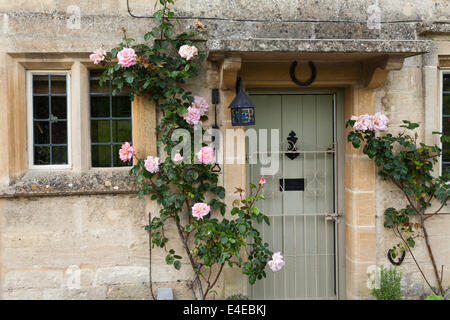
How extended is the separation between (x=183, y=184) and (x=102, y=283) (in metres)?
1.26

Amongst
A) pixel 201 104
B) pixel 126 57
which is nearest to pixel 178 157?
pixel 201 104

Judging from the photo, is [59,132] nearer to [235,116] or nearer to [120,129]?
[120,129]

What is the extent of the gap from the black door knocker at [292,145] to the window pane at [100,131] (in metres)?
1.84

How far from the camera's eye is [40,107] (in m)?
4.32

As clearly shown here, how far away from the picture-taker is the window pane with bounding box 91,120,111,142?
4371 millimetres

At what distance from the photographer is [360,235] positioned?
14.3ft

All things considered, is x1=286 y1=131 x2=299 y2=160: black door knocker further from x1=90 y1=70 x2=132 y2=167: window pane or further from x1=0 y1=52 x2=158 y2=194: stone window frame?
x1=90 y1=70 x2=132 y2=167: window pane

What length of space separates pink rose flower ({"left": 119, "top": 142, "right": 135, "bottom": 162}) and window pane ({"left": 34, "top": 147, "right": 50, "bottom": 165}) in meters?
0.83

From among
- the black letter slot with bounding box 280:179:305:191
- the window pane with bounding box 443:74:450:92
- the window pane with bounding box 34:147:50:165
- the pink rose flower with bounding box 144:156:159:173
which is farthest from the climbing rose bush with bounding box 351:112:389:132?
the window pane with bounding box 34:147:50:165

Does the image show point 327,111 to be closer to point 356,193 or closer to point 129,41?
point 356,193

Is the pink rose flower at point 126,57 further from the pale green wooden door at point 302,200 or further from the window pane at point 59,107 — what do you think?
the pale green wooden door at point 302,200

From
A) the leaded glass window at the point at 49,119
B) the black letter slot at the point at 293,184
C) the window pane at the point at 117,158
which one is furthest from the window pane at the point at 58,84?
the black letter slot at the point at 293,184

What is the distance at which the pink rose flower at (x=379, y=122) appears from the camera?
4.10m

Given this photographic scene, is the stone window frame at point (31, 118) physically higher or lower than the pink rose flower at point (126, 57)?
lower
